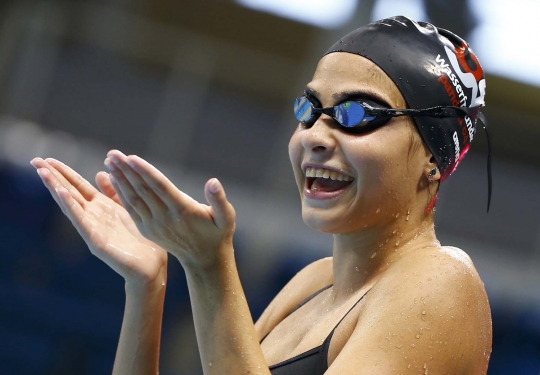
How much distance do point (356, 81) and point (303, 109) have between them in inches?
6.6

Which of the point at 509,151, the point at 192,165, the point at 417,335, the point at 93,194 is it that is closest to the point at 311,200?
the point at 417,335

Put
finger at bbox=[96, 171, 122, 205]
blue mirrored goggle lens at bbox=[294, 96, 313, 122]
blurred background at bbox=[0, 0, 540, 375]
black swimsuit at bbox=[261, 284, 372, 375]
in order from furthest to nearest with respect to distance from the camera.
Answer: blurred background at bbox=[0, 0, 540, 375] < finger at bbox=[96, 171, 122, 205] < blue mirrored goggle lens at bbox=[294, 96, 313, 122] < black swimsuit at bbox=[261, 284, 372, 375]

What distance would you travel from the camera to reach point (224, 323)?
4.51ft

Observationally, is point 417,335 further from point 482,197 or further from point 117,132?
point 117,132

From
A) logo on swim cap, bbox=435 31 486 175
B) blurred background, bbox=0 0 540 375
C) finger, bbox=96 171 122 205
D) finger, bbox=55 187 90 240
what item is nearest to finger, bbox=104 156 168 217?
finger, bbox=55 187 90 240

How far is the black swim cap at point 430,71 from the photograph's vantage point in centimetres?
170

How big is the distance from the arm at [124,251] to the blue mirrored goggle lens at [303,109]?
518mm

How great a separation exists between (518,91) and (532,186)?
82 centimetres

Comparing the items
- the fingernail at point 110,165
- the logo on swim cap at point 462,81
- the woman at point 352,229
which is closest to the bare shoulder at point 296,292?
the woman at point 352,229


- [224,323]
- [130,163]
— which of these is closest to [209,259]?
[224,323]

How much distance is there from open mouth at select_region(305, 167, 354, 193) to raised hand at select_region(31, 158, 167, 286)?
1.49ft

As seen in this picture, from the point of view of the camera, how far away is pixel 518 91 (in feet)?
19.0

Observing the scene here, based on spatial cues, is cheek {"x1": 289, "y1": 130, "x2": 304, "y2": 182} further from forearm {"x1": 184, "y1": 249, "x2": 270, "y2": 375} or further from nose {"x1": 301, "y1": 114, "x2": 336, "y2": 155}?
forearm {"x1": 184, "y1": 249, "x2": 270, "y2": 375}

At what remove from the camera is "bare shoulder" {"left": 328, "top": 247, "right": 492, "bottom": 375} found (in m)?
1.37
